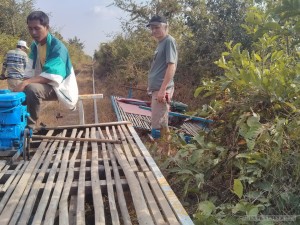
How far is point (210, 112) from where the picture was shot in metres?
3.41

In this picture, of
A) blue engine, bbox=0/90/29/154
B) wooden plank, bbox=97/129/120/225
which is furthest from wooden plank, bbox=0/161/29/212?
wooden plank, bbox=97/129/120/225

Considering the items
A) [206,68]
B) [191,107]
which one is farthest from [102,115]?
[206,68]

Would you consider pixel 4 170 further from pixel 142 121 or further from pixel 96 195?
pixel 142 121

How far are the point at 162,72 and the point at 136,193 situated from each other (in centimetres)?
207

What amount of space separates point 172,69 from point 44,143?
5.45 feet

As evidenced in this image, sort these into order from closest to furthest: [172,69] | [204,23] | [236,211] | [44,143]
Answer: [236,211], [44,143], [172,69], [204,23]

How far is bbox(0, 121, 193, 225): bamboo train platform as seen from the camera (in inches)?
81.2

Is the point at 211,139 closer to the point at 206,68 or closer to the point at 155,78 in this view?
the point at 155,78

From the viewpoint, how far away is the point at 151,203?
219 cm

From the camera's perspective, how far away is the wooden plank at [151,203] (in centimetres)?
199

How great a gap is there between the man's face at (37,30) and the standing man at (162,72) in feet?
4.13

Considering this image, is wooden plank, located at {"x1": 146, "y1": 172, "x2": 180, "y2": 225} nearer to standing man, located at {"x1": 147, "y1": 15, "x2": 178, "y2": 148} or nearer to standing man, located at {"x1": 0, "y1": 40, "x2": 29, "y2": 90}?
standing man, located at {"x1": 147, "y1": 15, "x2": 178, "y2": 148}

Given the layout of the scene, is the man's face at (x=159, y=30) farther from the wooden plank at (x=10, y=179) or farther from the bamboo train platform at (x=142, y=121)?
the wooden plank at (x=10, y=179)

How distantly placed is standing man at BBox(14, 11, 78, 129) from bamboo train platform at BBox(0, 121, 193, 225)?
1.66 ft
